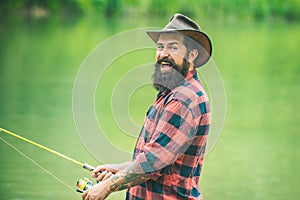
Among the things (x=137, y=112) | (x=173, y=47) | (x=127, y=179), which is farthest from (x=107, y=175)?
(x=137, y=112)

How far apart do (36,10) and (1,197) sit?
132 feet

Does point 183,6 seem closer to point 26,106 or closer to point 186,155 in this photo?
point 26,106

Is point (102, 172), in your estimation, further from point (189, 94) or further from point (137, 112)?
point (137, 112)

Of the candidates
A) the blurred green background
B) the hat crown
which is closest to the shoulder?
the hat crown

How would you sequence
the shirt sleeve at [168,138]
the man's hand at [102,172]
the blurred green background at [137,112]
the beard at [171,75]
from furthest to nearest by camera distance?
the blurred green background at [137,112], the man's hand at [102,172], the beard at [171,75], the shirt sleeve at [168,138]

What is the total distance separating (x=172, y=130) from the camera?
A: 363 cm

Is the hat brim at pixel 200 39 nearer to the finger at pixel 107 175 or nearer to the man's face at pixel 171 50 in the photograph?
the man's face at pixel 171 50

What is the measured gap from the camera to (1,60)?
18.8 m

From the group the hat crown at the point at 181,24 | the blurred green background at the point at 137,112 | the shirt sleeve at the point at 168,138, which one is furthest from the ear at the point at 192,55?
the blurred green background at the point at 137,112

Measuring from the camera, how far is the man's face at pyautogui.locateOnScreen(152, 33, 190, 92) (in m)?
3.78

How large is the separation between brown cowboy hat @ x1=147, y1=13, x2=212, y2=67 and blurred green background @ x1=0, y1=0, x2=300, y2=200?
3.07m

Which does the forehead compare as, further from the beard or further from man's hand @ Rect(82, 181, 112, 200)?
man's hand @ Rect(82, 181, 112, 200)

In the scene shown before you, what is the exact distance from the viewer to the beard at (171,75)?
3768 millimetres

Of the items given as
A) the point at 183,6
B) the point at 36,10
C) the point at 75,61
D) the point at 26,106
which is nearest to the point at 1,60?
the point at 75,61
